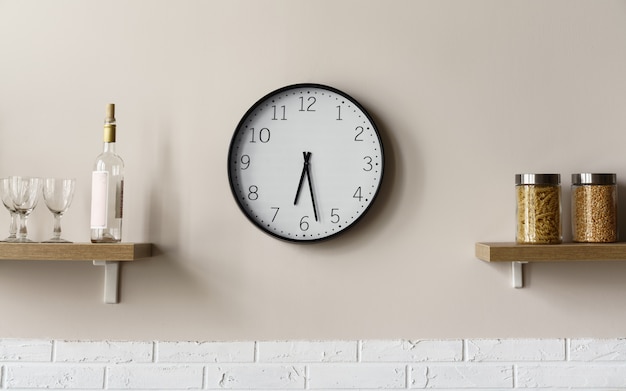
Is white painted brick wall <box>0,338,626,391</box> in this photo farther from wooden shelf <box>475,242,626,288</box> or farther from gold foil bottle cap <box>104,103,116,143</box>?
gold foil bottle cap <box>104,103,116,143</box>

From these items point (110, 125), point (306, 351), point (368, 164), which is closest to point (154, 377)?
point (306, 351)

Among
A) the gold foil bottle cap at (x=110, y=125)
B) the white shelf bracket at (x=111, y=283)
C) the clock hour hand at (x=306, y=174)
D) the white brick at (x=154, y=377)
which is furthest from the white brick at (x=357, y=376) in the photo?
the gold foil bottle cap at (x=110, y=125)

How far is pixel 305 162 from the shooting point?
148cm

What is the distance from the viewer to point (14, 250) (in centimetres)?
129

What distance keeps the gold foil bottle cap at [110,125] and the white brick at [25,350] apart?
0.53m

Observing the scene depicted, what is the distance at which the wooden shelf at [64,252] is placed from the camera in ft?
4.24

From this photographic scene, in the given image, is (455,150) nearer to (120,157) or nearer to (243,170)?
(243,170)

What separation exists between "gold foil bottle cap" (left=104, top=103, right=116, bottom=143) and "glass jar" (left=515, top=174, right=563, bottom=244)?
970 millimetres

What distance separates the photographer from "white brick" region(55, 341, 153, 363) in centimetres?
145

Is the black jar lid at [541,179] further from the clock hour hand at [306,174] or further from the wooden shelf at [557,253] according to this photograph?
the clock hour hand at [306,174]

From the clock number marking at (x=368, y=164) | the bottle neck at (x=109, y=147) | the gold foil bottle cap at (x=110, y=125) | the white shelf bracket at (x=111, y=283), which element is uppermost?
the gold foil bottle cap at (x=110, y=125)

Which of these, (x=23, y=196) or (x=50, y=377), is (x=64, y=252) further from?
(x=50, y=377)

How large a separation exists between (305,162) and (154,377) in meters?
0.65

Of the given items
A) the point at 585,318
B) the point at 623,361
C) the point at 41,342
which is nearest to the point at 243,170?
the point at 41,342
